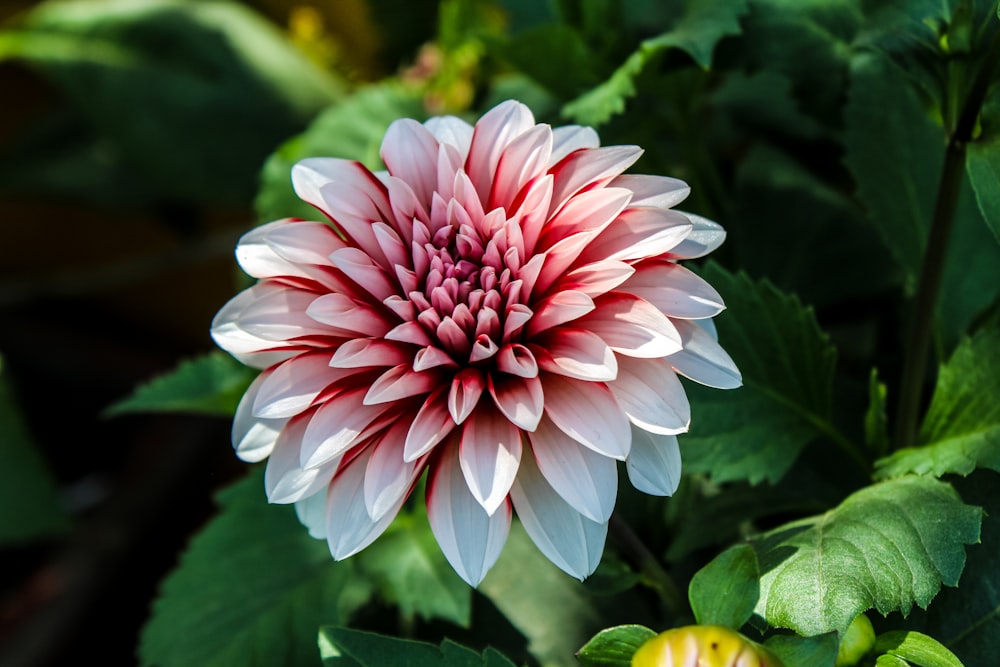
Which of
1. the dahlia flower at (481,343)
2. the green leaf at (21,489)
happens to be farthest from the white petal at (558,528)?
the green leaf at (21,489)

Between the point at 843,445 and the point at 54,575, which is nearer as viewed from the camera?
the point at 843,445

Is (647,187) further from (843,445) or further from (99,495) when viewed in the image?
(99,495)

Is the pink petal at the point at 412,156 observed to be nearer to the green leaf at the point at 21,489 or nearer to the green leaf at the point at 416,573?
the green leaf at the point at 416,573

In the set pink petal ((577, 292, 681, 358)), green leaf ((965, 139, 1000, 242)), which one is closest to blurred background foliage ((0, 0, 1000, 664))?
green leaf ((965, 139, 1000, 242))

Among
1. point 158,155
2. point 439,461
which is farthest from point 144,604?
point 439,461

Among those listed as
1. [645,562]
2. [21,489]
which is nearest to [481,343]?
[645,562]

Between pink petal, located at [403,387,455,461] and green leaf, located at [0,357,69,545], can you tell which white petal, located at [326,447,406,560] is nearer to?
pink petal, located at [403,387,455,461]
